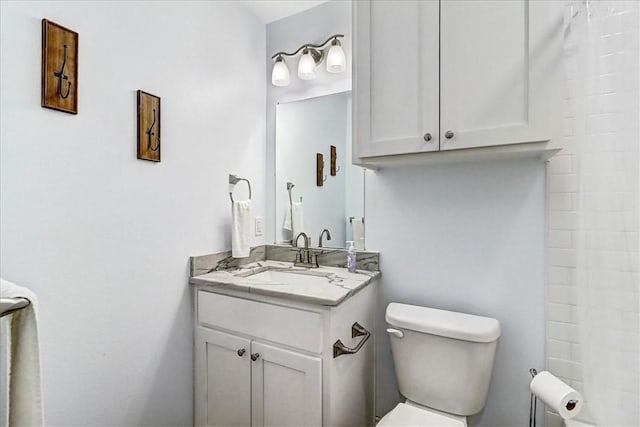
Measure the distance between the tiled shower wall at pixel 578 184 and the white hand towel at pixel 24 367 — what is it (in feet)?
4.41

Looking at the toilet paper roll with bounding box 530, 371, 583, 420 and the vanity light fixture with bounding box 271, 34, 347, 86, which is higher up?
the vanity light fixture with bounding box 271, 34, 347, 86

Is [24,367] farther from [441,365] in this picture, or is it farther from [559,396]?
[559,396]

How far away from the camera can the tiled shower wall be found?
88 centimetres

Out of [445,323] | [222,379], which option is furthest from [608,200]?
[222,379]

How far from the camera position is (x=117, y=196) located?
1.31 m

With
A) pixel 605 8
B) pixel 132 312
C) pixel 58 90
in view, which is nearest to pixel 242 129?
pixel 58 90

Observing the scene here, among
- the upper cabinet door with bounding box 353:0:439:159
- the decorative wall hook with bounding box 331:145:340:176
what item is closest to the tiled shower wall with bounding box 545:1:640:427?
the upper cabinet door with bounding box 353:0:439:159

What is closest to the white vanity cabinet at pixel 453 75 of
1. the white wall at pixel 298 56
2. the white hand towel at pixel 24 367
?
the white wall at pixel 298 56

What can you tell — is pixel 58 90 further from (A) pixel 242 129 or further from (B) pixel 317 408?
(B) pixel 317 408

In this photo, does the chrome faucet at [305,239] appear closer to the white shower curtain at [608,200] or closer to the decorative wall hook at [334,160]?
the decorative wall hook at [334,160]

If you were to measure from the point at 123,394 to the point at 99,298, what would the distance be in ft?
1.37

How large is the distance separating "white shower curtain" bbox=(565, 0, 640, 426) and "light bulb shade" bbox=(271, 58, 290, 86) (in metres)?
1.39

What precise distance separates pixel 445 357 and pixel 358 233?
0.75m

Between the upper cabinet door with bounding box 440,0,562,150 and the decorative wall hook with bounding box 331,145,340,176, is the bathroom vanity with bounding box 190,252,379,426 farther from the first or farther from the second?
the upper cabinet door with bounding box 440,0,562,150
